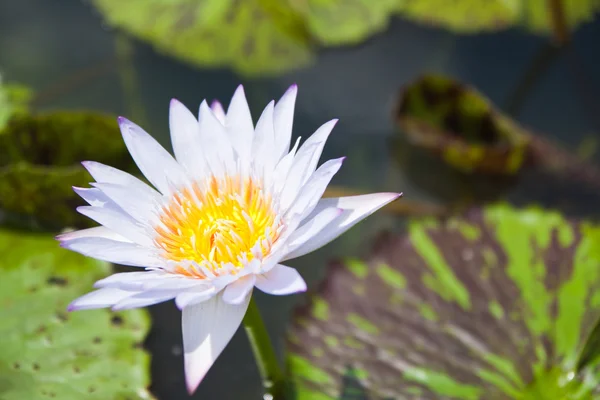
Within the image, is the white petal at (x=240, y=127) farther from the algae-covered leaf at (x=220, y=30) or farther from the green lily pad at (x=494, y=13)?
the green lily pad at (x=494, y=13)

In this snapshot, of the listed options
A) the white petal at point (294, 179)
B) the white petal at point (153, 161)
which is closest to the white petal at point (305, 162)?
the white petal at point (294, 179)

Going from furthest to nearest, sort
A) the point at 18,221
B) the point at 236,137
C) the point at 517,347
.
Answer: the point at 18,221 < the point at 517,347 < the point at 236,137

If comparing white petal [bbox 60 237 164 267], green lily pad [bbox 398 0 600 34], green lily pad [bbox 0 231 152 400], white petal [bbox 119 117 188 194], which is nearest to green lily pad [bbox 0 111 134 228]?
green lily pad [bbox 0 231 152 400]

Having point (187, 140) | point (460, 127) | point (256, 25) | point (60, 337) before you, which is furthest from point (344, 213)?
point (256, 25)

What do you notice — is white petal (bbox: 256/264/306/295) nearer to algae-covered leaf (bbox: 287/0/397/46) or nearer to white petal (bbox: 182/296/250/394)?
white petal (bbox: 182/296/250/394)


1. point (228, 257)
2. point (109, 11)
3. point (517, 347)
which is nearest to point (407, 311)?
point (517, 347)

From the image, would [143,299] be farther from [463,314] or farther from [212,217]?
[463,314]

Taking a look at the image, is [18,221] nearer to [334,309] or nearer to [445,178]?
[334,309]
